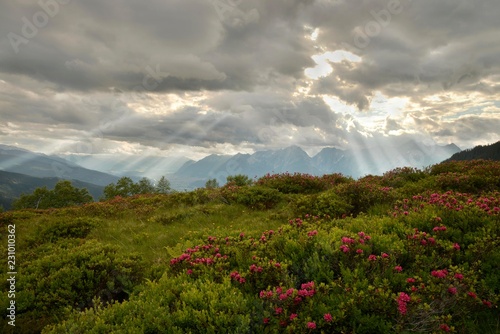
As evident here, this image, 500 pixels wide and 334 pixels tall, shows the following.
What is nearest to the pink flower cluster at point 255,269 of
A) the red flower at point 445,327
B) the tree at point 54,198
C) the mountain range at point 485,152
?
the red flower at point 445,327

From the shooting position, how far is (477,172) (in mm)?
12594

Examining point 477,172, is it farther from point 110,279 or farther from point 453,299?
point 110,279

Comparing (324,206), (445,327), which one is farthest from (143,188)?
(445,327)

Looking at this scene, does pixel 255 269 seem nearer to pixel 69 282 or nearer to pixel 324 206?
pixel 69 282

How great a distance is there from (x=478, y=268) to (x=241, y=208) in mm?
10327

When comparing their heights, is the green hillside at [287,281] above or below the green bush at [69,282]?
above

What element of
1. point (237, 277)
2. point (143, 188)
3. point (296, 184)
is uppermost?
point (296, 184)

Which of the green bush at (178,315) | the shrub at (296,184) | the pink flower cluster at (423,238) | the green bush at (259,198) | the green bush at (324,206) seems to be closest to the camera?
the green bush at (178,315)

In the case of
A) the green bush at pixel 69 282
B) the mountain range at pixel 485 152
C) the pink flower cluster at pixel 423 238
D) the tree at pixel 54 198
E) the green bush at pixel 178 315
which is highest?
the mountain range at pixel 485 152

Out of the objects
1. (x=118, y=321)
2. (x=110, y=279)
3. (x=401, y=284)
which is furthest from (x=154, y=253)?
(x=401, y=284)

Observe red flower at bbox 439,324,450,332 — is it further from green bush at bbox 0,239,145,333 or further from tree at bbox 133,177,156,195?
tree at bbox 133,177,156,195

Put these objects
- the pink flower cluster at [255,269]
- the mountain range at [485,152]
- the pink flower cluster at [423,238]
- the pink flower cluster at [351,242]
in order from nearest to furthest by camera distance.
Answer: the pink flower cluster at [255,269]
the pink flower cluster at [351,242]
the pink flower cluster at [423,238]
the mountain range at [485,152]

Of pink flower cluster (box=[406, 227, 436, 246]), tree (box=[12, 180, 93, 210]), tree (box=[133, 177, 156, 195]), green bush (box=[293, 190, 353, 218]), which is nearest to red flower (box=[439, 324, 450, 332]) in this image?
pink flower cluster (box=[406, 227, 436, 246])

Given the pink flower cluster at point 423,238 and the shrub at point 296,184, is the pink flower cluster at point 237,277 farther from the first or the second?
the shrub at point 296,184
